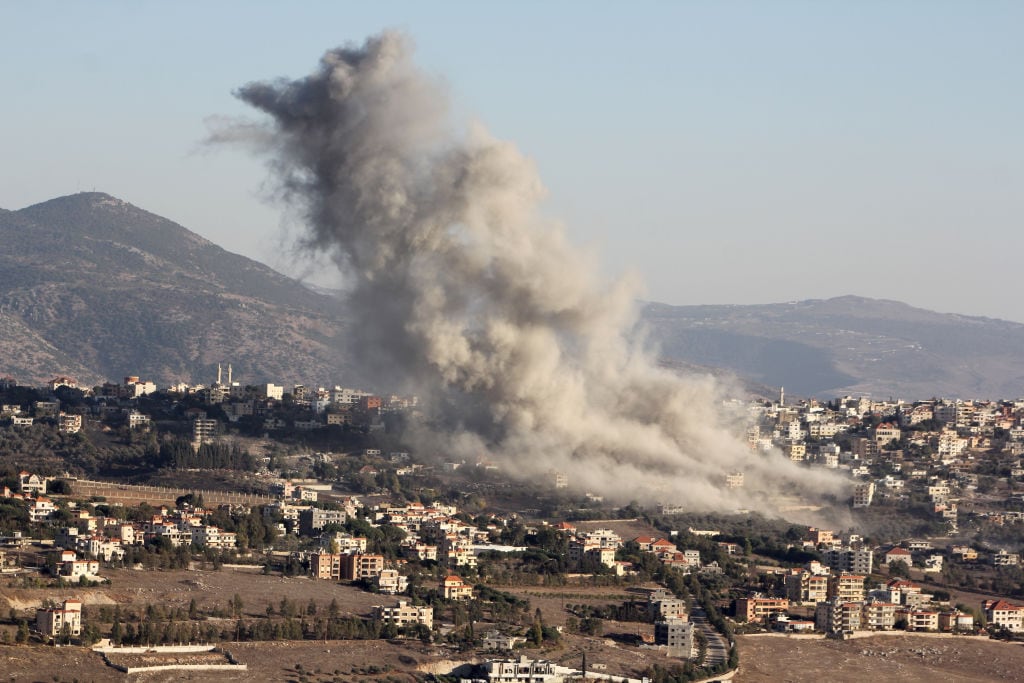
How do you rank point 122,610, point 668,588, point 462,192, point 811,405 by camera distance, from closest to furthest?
1. point 122,610
2. point 668,588
3. point 462,192
4. point 811,405

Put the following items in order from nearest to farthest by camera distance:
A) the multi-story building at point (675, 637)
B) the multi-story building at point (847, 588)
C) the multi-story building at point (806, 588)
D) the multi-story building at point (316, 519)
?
the multi-story building at point (675, 637), the multi-story building at point (847, 588), the multi-story building at point (806, 588), the multi-story building at point (316, 519)

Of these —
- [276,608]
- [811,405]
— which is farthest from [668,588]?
[811,405]

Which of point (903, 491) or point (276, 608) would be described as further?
point (903, 491)

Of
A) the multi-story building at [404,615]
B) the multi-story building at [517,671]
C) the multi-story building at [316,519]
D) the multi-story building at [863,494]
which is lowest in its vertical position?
the multi-story building at [517,671]

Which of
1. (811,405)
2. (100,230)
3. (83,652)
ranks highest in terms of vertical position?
(100,230)

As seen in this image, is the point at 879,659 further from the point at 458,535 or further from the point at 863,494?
the point at 863,494

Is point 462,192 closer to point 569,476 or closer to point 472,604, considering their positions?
point 569,476

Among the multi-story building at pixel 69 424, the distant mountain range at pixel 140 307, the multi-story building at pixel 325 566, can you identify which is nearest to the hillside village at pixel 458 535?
the multi-story building at pixel 325 566

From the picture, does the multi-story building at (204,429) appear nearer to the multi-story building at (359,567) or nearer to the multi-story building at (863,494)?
the multi-story building at (863,494)
